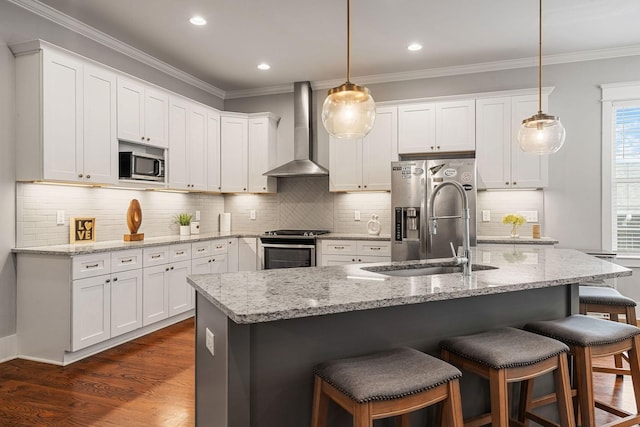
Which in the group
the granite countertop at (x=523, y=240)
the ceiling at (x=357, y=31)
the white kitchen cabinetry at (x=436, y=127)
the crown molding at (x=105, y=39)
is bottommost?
the granite countertop at (x=523, y=240)

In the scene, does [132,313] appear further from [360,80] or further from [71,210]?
[360,80]

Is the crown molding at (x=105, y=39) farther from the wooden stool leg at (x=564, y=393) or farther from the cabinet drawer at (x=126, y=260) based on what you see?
the wooden stool leg at (x=564, y=393)

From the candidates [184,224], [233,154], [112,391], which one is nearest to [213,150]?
[233,154]

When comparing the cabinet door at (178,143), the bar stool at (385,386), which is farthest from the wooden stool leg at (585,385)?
the cabinet door at (178,143)

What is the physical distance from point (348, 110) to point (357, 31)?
2188 mm

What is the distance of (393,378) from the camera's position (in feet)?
4.79

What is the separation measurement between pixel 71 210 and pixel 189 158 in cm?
153

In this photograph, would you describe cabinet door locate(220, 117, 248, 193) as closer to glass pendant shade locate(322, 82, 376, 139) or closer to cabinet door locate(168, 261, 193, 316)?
cabinet door locate(168, 261, 193, 316)

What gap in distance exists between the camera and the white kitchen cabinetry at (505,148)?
461 centimetres

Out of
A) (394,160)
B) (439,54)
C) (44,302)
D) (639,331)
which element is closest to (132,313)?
(44,302)

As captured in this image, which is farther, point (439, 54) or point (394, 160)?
point (394, 160)

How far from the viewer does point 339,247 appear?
16.3 ft

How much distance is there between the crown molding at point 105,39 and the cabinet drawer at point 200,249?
218cm

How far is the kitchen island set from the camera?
5.04 feet
